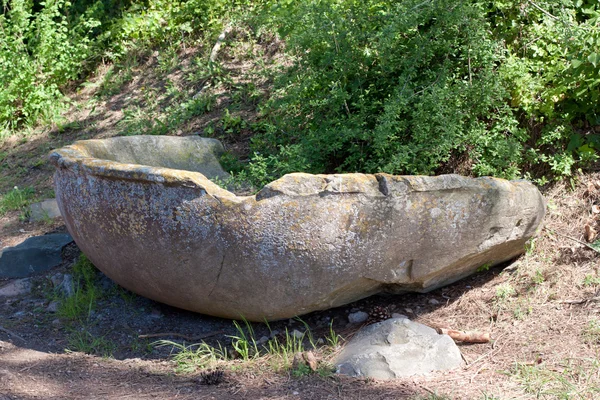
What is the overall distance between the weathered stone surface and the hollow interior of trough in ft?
3.13

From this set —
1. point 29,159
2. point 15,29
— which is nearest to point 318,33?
point 29,159

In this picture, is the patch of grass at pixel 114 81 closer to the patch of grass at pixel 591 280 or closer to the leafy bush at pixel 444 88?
the leafy bush at pixel 444 88

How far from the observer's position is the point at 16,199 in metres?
6.18

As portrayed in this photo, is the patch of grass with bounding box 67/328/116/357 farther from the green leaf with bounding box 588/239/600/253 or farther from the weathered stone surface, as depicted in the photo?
the green leaf with bounding box 588/239/600/253

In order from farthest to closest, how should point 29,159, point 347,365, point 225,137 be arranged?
1. point 29,159
2. point 225,137
3. point 347,365

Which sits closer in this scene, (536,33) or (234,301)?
(234,301)

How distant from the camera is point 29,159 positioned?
733cm

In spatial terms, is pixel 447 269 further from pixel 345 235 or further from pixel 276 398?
pixel 276 398

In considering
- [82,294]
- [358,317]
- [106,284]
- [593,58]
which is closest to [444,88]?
[593,58]

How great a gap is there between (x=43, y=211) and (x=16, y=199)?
1.56 feet

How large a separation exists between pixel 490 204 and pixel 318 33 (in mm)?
1794

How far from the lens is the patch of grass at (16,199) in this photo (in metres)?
6.07

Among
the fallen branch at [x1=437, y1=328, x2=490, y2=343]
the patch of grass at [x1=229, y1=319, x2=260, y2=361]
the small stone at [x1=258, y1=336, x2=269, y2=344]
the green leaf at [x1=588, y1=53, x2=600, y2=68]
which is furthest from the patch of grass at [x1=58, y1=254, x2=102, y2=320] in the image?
the green leaf at [x1=588, y1=53, x2=600, y2=68]

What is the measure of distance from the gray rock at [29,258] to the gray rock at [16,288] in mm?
123
